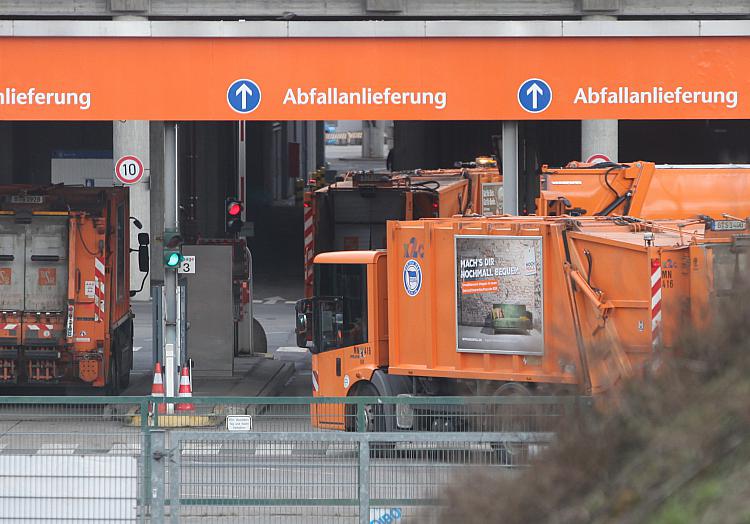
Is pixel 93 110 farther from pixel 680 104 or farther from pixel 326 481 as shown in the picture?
pixel 326 481

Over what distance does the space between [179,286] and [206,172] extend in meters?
25.5

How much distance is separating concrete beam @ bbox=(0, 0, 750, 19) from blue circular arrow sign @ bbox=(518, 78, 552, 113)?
597 inches

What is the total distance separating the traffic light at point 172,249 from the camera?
16812mm

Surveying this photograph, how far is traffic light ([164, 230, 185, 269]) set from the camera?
16.8 meters

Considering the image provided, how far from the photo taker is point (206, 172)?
4253 centimetres

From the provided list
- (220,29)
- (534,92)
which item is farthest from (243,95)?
(534,92)

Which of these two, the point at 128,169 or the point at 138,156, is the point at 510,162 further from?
the point at 138,156

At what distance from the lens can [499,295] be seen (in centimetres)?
1358

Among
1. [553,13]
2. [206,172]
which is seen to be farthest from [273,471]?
[206,172]

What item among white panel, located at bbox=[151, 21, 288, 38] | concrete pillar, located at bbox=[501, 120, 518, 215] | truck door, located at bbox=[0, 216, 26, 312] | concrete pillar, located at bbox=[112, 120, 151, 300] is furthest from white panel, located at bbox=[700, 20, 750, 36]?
concrete pillar, located at bbox=[112, 120, 151, 300]

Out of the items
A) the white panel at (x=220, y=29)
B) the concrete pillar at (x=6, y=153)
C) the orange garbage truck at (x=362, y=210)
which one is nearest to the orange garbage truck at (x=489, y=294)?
the white panel at (x=220, y=29)

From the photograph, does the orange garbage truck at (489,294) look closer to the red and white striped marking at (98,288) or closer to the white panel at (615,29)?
the white panel at (615,29)

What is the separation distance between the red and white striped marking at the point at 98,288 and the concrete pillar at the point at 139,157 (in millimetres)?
14185

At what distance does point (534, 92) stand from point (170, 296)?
542 cm
